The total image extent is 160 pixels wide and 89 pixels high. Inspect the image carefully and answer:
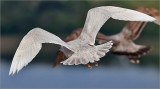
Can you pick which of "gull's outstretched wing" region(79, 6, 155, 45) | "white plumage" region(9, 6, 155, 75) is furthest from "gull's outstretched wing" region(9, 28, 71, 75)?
"gull's outstretched wing" region(79, 6, 155, 45)

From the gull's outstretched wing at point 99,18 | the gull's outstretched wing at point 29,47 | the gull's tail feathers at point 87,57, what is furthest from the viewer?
the gull's outstretched wing at point 99,18

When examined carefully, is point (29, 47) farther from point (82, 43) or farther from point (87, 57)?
point (82, 43)

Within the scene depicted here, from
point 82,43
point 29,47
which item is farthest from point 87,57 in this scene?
point 29,47

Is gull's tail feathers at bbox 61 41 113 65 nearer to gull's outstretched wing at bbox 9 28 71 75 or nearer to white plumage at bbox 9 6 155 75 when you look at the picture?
white plumage at bbox 9 6 155 75

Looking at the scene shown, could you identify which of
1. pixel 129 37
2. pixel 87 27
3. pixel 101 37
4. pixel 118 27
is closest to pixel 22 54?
pixel 87 27

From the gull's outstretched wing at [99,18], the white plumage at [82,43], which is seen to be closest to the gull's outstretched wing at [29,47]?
the white plumage at [82,43]

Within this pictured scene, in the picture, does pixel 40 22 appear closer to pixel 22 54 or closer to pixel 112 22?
pixel 112 22

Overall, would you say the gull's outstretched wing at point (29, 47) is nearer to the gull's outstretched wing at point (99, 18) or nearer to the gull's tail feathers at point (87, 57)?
the gull's tail feathers at point (87, 57)
